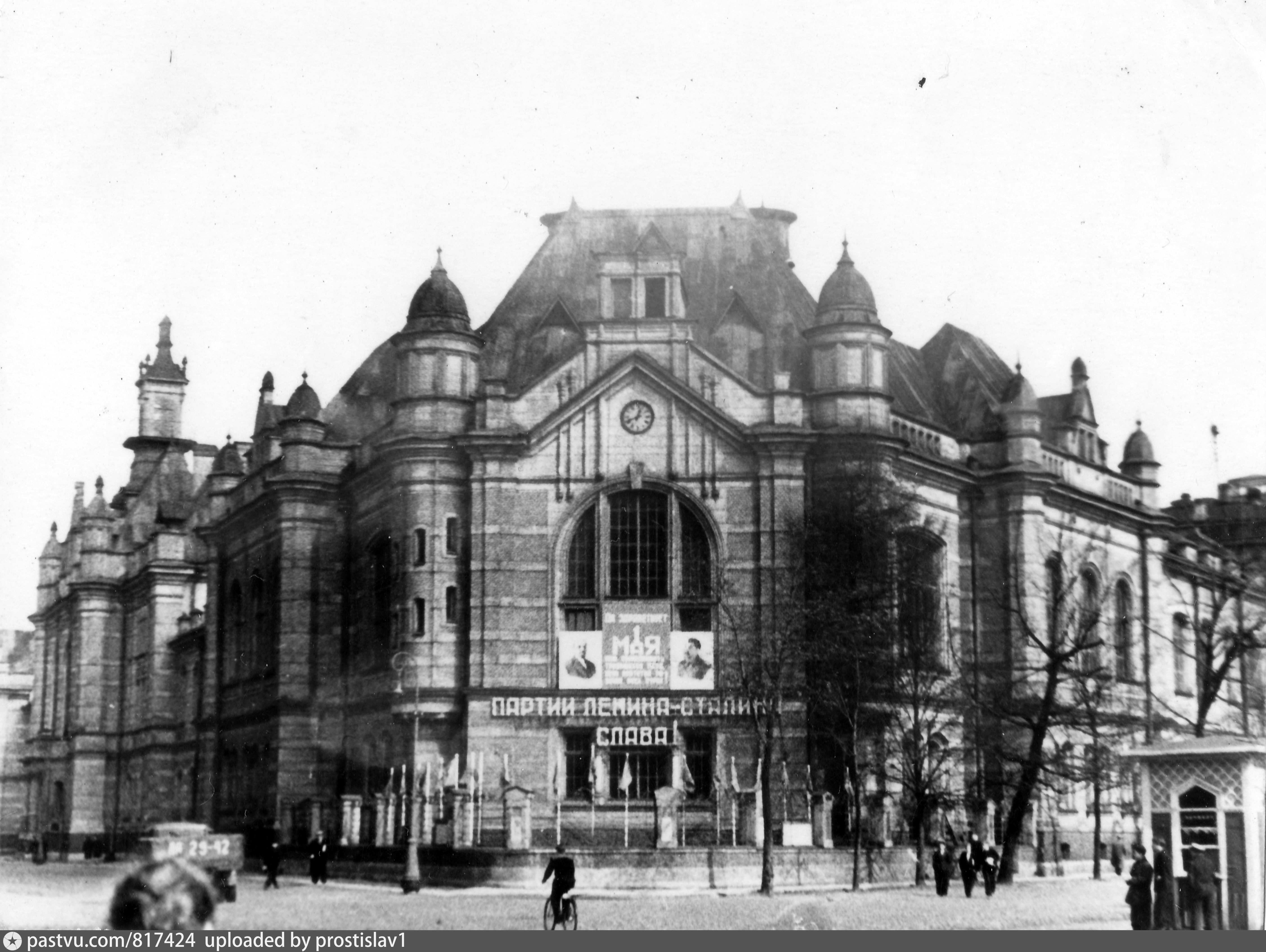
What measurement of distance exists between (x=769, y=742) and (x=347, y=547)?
21923 millimetres

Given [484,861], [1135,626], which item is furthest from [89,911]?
→ [1135,626]

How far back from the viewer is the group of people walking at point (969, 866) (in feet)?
139

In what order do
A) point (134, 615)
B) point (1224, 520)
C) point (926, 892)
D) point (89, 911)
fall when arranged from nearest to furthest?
point (89, 911), point (926, 892), point (1224, 520), point (134, 615)

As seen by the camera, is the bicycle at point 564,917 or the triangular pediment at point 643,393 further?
the triangular pediment at point 643,393

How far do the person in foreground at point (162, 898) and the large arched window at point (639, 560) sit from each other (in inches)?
1688

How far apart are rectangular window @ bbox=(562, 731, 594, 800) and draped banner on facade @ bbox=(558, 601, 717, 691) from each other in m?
1.39

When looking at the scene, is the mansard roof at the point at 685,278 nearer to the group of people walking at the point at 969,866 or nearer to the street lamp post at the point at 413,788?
the street lamp post at the point at 413,788

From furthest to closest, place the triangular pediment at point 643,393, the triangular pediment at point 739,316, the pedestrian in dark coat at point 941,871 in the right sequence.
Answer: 1. the triangular pediment at point 739,316
2. the triangular pediment at point 643,393
3. the pedestrian in dark coat at point 941,871

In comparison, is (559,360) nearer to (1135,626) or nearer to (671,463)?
(671,463)

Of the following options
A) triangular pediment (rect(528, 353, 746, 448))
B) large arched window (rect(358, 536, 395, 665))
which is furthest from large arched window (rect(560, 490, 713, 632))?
large arched window (rect(358, 536, 395, 665))

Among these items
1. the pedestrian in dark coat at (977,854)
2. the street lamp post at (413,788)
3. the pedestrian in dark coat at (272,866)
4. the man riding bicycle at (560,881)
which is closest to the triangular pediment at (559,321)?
the street lamp post at (413,788)

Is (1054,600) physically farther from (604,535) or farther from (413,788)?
(413,788)

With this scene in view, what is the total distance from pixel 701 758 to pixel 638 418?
9.95m

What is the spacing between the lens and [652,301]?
185ft
